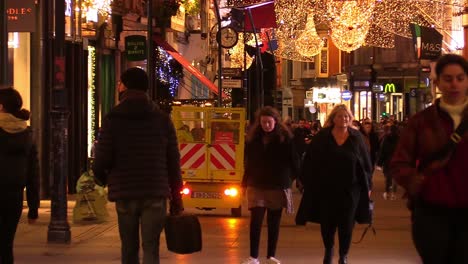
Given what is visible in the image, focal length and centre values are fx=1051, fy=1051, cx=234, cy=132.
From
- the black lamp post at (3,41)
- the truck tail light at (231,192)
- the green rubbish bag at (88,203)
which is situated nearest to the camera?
the black lamp post at (3,41)

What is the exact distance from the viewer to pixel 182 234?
7.89m

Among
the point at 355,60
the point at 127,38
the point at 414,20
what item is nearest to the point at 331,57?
the point at 355,60

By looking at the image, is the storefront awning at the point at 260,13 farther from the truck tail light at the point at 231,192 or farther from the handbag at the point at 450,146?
the handbag at the point at 450,146

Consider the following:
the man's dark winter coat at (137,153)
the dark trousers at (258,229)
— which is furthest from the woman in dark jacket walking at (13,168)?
the dark trousers at (258,229)

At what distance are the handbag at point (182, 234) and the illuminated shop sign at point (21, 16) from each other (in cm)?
1081

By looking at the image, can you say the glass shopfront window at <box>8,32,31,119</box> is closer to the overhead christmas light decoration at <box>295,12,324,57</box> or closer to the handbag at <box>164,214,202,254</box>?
the handbag at <box>164,214,202,254</box>

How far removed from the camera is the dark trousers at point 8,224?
894 centimetres

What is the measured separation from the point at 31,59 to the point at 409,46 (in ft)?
140

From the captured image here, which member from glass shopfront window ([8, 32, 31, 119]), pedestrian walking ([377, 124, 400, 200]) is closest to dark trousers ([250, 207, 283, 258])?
glass shopfront window ([8, 32, 31, 119])

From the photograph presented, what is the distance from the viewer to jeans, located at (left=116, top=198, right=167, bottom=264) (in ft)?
25.8

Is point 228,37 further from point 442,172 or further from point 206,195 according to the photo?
point 442,172

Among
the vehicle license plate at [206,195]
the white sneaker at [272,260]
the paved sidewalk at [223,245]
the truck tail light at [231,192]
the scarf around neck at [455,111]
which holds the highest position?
the scarf around neck at [455,111]

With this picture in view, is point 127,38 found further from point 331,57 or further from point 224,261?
point 331,57

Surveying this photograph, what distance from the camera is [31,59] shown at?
826 inches
